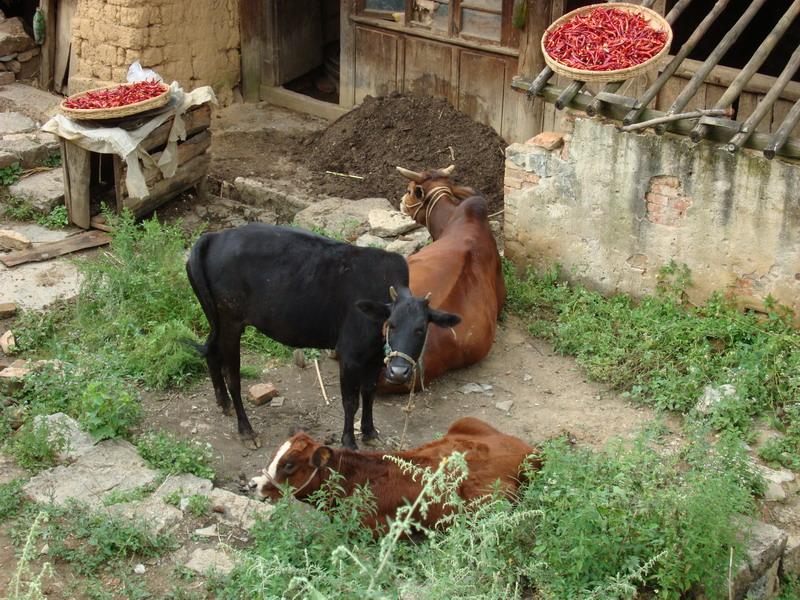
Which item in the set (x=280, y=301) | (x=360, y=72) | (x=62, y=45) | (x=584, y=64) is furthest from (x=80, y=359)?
(x=62, y=45)

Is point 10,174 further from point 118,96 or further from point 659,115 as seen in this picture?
point 659,115

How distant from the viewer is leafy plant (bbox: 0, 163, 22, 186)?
11.6 metres

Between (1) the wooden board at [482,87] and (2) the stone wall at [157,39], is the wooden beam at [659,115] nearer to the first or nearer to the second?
(1) the wooden board at [482,87]

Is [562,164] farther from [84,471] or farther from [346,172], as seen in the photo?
[84,471]

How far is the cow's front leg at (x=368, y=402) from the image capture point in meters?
7.72

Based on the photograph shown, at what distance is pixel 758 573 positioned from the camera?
6531 millimetres

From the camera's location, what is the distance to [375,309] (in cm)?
715

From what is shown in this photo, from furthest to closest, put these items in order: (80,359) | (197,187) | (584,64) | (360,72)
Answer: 1. (360,72)
2. (197,187)
3. (584,64)
4. (80,359)

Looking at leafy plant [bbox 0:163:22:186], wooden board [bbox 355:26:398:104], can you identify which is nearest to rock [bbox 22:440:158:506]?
leafy plant [bbox 0:163:22:186]

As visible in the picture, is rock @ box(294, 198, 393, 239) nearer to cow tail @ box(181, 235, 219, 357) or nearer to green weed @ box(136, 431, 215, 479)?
cow tail @ box(181, 235, 219, 357)

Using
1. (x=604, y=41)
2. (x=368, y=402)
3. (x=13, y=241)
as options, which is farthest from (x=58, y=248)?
(x=604, y=41)

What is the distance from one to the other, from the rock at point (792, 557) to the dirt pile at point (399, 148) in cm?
544

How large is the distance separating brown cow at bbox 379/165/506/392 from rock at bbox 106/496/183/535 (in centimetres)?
224

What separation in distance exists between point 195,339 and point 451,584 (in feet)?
14.0
